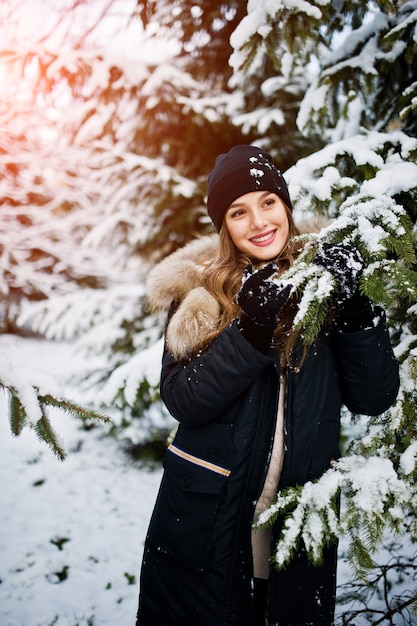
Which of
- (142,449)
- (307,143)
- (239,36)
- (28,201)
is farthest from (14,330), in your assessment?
(239,36)

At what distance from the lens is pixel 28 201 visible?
7.04 meters

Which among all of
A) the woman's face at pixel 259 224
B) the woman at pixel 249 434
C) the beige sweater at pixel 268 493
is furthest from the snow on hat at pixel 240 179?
the beige sweater at pixel 268 493

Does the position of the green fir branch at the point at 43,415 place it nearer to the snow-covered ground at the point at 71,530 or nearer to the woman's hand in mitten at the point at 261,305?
the snow-covered ground at the point at 71,530

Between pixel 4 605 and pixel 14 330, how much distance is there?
30.4 ft

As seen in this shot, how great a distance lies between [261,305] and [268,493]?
804 millimetres

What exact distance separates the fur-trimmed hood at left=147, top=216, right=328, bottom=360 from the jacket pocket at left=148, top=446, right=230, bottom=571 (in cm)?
48

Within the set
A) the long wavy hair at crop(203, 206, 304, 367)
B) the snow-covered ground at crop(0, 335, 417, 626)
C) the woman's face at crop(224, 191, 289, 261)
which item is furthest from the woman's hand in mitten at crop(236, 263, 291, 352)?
the snow-covered ground at crop(0, 335, 417, 626)

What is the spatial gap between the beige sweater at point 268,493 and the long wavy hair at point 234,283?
0.17 m

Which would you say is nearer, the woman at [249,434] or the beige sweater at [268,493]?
the woman at [249,434]

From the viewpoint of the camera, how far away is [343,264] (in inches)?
54.3

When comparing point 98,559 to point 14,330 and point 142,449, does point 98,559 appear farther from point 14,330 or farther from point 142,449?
point 14,330

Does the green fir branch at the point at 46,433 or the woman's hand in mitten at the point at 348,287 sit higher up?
the woman's hand in mitten at the point at 348,287

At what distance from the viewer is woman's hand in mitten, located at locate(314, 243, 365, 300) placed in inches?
54.2

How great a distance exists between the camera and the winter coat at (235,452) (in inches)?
60.6
